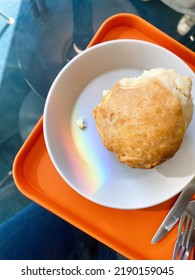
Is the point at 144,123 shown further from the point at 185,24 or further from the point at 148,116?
the point at 185,24

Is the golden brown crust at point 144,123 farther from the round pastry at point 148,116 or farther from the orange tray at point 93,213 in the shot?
the orange tray at point 93,213

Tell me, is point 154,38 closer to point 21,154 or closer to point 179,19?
point 179,19

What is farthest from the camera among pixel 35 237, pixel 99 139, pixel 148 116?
pixel 35 237

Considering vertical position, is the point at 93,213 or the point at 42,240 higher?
the point at 93,213

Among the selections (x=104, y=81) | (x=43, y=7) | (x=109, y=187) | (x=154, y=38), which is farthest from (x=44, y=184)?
(x=43, y=7)

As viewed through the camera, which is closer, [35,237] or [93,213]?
[93,213]

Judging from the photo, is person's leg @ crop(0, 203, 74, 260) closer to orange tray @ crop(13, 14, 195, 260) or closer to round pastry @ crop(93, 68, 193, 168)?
orange tray @ crop(13, 14, 195, 260)

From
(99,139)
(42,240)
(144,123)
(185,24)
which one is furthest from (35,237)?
(185,24)
